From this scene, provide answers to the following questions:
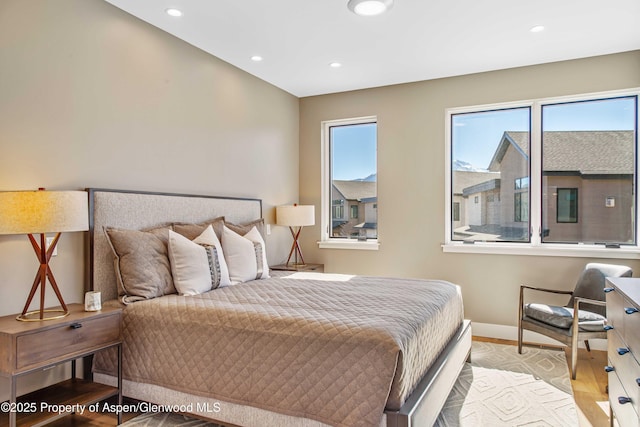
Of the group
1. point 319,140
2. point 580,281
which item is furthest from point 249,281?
point 580,281

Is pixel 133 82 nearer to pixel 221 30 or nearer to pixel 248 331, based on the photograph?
pixel 221 30

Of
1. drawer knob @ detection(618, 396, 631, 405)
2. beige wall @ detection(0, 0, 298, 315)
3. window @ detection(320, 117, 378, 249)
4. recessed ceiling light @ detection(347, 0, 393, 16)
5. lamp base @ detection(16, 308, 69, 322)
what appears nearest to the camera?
drawer knob @ detection(618, 396, 631, 405)

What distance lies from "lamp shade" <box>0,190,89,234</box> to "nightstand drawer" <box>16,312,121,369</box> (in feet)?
1.68

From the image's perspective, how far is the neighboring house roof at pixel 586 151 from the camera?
3.91 meters

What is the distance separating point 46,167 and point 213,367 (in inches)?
62.9

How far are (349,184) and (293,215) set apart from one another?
0.97 metres

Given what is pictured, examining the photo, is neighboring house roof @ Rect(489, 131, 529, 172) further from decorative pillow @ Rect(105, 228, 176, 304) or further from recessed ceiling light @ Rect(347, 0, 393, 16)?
decorative pillow @ Rect(105, 228, 176, 304)

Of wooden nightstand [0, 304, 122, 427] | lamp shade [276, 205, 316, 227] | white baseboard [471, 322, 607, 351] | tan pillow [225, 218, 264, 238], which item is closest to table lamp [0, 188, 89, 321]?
wooden nightstand [0, 304, 122, 427]

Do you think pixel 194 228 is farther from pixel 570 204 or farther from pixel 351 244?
pixel 570 204

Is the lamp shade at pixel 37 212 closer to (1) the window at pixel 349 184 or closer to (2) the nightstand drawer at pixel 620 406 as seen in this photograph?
(2) the nightstand drawer at pixel 620 406

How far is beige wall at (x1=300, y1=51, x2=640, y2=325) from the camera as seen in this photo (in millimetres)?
3994

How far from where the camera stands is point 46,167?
2.54 metres

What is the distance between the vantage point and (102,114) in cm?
289

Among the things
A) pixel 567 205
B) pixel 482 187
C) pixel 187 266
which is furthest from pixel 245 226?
pixel 567 205
